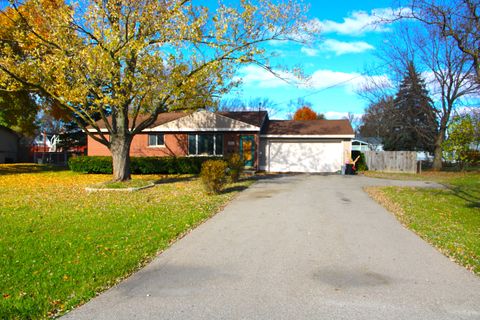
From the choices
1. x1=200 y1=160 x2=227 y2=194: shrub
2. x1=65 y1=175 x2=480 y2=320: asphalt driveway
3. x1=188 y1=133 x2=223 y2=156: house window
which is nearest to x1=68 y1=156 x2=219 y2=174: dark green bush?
x1=188 y1=133 x2=223 y2=156: house window

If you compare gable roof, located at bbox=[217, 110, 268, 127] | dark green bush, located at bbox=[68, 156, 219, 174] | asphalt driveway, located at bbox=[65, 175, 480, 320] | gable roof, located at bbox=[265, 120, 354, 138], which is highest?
gable roof, located at bbox=[217, 110, 268, 127]

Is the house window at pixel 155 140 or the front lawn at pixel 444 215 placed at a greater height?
the house window at pixel 155 140

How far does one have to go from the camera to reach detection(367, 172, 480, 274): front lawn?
667 cm

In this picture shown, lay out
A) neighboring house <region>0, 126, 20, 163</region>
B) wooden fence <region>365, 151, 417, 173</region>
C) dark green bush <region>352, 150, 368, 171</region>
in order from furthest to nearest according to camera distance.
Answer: neighboring house <region>0, 126, 20, 163</region>, wooden fence <region>365, 151, 417, 173</region>, dark green bush <region>352, 150, 368, 171</region>

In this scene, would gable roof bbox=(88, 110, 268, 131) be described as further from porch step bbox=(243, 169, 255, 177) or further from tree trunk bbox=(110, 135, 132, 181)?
tree trunk bbox=(110, 135, 132, 181)

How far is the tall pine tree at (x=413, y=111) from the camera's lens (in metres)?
28.7

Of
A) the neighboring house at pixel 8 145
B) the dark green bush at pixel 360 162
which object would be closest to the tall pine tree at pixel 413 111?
the dark green bush at pixel 360 162

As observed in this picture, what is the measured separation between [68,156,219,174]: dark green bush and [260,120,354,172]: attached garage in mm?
4865

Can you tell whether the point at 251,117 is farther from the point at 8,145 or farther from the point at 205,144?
the point at 8,145

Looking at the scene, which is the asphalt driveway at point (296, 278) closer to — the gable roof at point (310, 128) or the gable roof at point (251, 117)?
the gable roof at point (310, 128)

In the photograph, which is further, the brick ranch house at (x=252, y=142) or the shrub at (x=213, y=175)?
the brick ranch house at (x=252, y=142)

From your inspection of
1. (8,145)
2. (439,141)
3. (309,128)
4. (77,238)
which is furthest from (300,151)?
(8,145)

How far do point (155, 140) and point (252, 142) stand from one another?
251 inches

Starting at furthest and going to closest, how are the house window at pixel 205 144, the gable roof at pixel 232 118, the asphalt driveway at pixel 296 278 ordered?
the gable roof at pixel 232 118 → the house window at pixel 205 144 → the asphalt driveway at pixel 296 278
